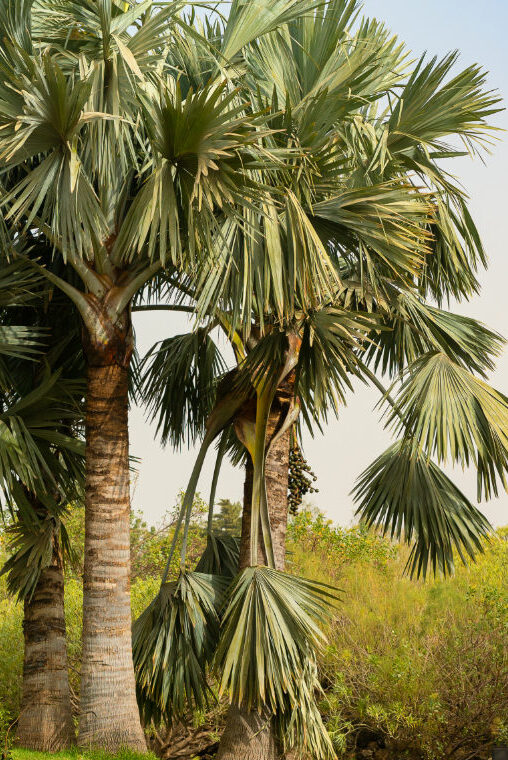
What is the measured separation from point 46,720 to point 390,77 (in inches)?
254

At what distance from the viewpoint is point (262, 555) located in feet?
23.8

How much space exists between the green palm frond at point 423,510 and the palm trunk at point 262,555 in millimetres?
839

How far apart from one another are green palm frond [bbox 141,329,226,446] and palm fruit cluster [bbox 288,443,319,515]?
4.31 ft

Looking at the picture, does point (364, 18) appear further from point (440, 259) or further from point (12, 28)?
point (12, 28)

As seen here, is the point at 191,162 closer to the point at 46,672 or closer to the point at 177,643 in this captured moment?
Answer: the point at 177,643

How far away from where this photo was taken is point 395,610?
10008mm

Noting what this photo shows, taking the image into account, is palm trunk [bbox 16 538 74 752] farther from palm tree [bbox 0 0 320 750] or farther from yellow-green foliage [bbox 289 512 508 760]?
yellow-green foliage [bbox 289 512 508 760]

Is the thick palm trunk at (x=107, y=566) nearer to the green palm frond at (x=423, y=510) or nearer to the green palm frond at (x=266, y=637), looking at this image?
the green palm frond at (x=266, y=637)

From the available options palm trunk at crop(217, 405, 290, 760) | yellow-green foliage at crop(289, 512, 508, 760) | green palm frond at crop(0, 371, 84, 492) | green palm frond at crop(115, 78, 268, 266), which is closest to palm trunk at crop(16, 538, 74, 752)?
green palm frond at crop(0, 371, 84, 492)

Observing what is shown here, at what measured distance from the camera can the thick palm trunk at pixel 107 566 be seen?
6176 mm

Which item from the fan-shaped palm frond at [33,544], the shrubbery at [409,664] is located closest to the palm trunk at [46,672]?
the fan-shaped palm frond at [33,544]

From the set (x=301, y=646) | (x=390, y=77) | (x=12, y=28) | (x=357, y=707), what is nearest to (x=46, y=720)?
(x=301, y=646)

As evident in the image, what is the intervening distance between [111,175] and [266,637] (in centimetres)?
353

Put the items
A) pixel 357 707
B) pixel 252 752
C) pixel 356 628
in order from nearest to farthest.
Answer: pixel 252 752 → pixel 357 707 → pixel 356 628
